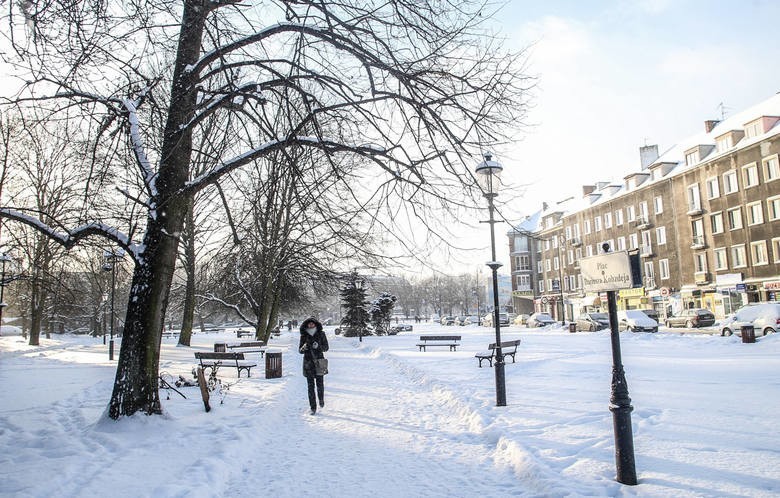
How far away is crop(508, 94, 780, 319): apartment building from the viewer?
35.0 meters

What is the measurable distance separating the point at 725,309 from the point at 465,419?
3828 cm

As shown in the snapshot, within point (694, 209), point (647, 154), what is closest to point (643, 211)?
point (694, 209)

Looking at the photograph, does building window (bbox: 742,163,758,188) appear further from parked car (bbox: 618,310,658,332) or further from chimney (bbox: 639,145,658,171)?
chimney (bbox: 639,145,658,171)

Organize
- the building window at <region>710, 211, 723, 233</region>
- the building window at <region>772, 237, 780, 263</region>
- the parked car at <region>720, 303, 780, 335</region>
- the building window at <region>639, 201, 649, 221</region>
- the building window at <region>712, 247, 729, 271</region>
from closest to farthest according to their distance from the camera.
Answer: the parked car at <region>720, 303, 780, 335</region>
the building window at <region>772, 237, 780, 263</region>
the building window at <region>712, 247, 729, 271</region>
the building window at <region>710, 211, 723, 233</region>
the building window at <region>639, 201, 649, 221</region>

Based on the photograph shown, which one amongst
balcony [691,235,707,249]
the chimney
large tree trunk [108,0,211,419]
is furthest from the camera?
the chimney

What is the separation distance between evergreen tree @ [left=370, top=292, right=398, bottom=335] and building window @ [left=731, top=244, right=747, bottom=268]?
2737cm

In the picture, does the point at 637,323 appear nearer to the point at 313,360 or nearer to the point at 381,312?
the point at 381,312

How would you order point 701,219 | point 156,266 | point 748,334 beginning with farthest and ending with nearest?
point 701,219
point 748,334
point 156,266

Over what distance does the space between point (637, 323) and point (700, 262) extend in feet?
42.2

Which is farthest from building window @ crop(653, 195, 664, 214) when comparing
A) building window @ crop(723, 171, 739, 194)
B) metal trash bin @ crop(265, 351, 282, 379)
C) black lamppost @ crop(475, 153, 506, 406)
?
black lamppost @ crop(475, 153, 506, 406)

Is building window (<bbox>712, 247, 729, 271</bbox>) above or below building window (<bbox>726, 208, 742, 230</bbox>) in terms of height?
below

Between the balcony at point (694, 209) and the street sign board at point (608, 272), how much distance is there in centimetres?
4094

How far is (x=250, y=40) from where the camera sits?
7719mm

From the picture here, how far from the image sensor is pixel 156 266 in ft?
27.9
